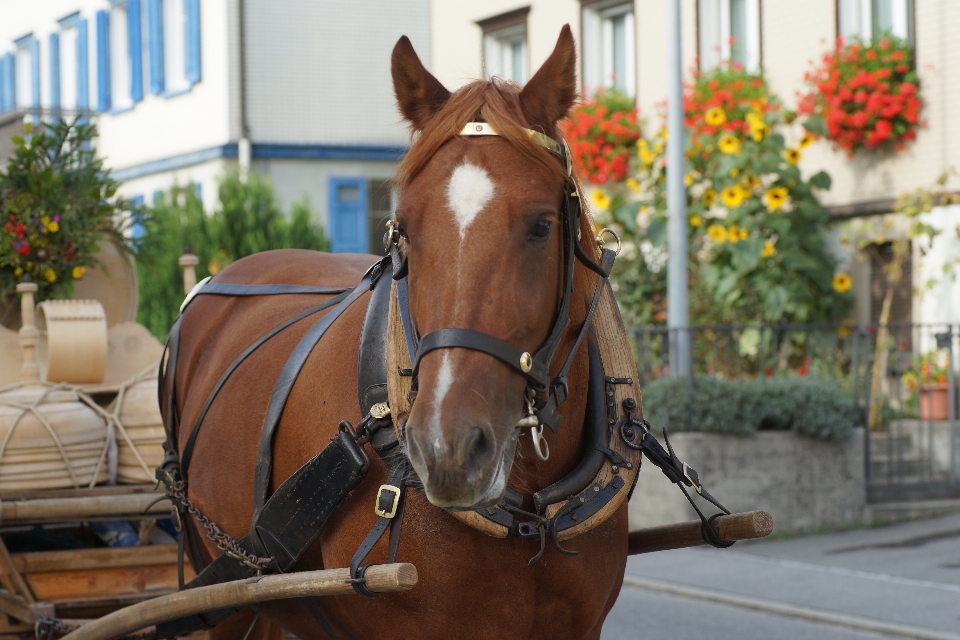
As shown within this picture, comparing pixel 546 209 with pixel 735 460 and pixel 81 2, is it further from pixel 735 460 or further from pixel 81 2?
pixel 81 2

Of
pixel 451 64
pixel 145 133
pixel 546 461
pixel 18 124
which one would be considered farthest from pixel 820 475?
pixel 145 133

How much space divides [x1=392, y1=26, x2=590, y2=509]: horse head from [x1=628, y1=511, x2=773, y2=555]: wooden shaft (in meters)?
0.86

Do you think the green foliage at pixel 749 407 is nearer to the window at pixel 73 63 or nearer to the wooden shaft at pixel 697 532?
the wooden shaft at pixel 697 532

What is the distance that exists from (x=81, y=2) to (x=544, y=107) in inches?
869

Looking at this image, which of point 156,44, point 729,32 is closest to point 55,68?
point 156,44

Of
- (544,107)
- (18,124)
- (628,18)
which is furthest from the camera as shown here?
(628,18)

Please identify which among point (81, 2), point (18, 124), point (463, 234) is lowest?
point (463, 234)

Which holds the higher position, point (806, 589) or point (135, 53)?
point (135, 53)

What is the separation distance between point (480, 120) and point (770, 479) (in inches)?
272

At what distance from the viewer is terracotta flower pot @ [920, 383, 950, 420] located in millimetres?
9516

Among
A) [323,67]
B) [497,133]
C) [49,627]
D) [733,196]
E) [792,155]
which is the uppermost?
[323,67]

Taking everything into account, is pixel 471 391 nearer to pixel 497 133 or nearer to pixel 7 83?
pixel 497 133

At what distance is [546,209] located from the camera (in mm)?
2211

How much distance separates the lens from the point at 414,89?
2.42 m
